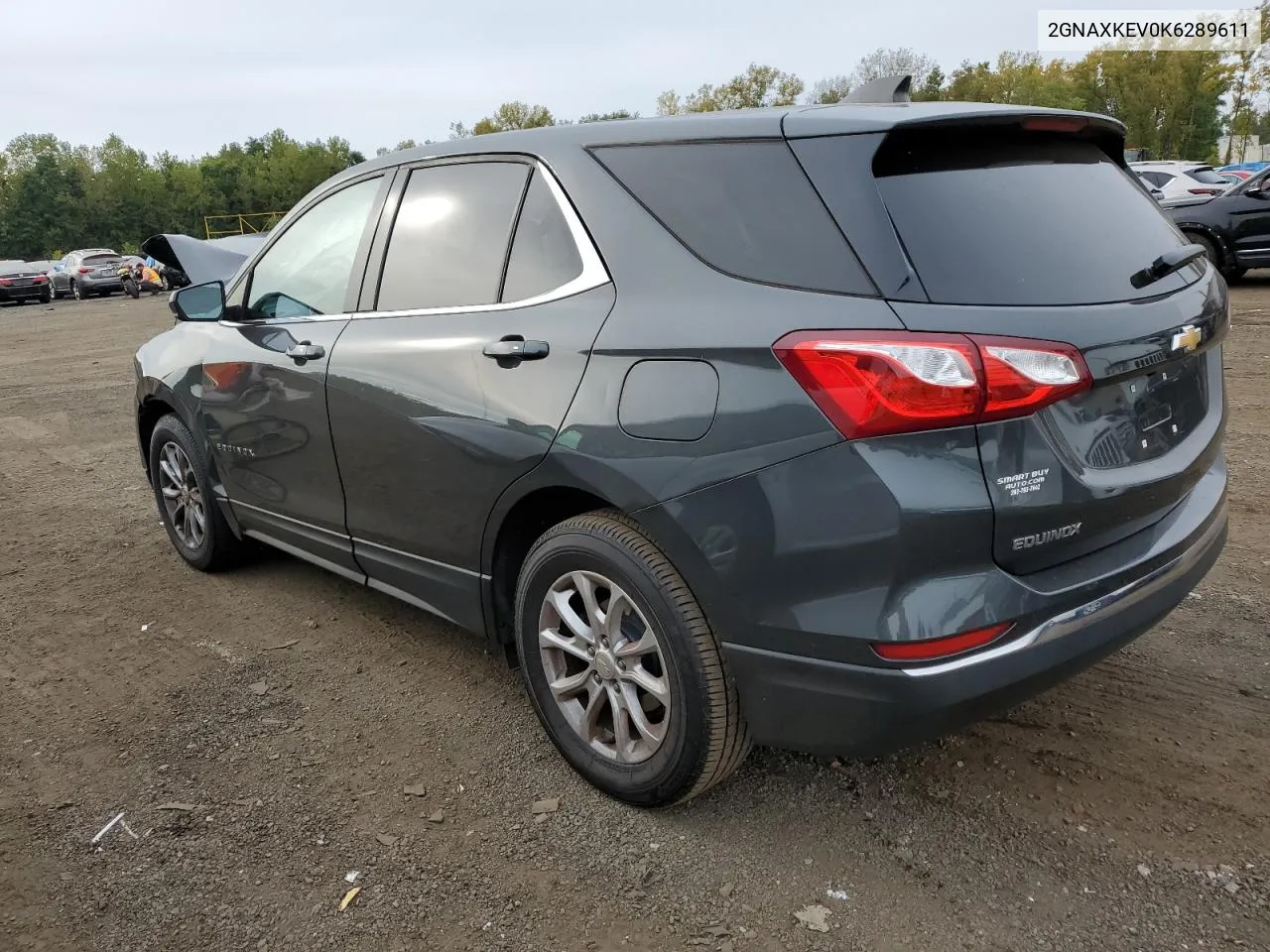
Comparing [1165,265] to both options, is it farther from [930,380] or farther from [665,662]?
[665,662]

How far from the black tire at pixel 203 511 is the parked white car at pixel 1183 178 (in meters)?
16.8

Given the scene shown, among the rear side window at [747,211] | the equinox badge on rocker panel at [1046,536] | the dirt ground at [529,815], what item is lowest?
the dirt ground at [529,815]

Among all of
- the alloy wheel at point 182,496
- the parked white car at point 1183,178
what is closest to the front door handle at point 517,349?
the alloy wheel at point 182,496

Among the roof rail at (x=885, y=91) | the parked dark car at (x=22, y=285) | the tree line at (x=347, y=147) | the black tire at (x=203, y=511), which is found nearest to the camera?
the roof rail at (x=885, y=91)

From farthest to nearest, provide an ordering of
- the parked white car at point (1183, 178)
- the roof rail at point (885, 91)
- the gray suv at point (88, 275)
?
1. the gray suv at point (88, 275)
2. the parked white car at point (1183, 178)
3. the roof rail at point (885, 91)

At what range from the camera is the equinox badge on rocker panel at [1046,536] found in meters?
2.12

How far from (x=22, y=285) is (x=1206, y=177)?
33.2 meters

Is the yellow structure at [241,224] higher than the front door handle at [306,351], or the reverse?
the yellow structure at [241,224]

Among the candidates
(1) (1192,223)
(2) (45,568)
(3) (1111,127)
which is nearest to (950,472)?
A: (3) (1111,127)

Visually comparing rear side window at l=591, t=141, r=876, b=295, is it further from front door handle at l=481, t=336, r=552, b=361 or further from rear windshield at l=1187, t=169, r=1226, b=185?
rear windshield at l=1187, t=169, r=1226, b=185

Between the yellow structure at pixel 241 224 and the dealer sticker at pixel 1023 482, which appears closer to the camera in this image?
the dealer sticker at pixel 1023 482

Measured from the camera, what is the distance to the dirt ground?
232 cm

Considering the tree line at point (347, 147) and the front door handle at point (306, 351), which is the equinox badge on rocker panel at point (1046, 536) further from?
the tree line at point (347, 147)

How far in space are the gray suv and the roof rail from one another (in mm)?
35844
